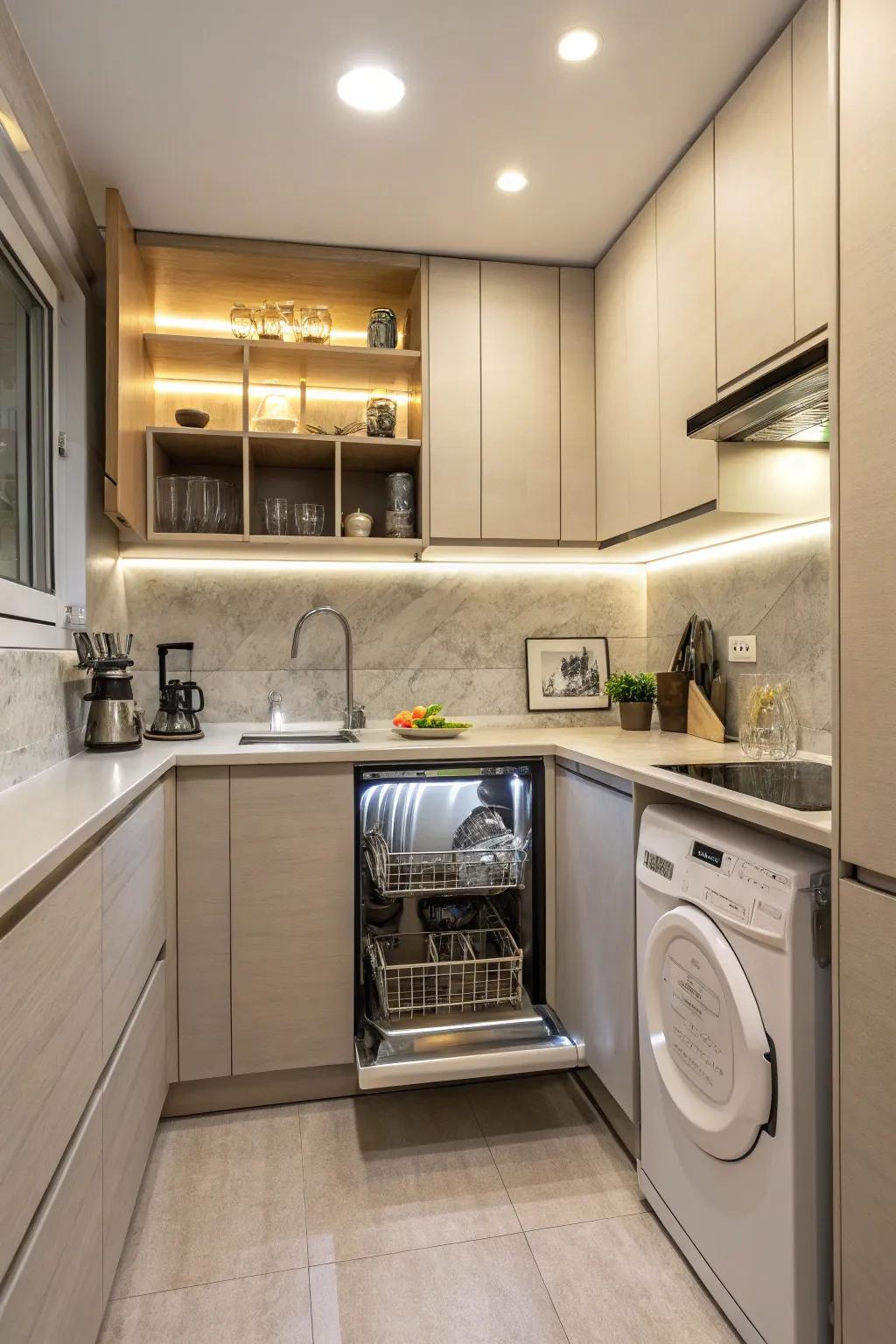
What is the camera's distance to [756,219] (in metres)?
1.69

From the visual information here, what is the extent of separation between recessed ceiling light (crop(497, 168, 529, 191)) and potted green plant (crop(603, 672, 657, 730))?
1507 mm

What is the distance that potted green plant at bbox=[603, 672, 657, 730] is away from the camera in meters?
2.63

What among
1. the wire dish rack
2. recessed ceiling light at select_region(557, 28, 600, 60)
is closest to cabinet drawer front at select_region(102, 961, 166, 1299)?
the wire dish rack

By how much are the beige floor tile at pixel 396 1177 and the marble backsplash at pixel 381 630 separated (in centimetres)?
124

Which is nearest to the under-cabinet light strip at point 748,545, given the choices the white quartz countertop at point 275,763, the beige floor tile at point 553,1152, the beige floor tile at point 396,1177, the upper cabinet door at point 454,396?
the white quartz countertop at point 275,763

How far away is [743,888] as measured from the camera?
1.29 meters

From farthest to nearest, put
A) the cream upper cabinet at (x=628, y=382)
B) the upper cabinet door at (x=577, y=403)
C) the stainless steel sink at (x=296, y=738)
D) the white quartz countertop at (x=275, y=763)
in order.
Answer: the upper cabinet door at (x=577, y=403), the stainless steel sink at (x=296, y=738), the cream upper cabinet at (x=628, y=382), the white quartz countertop at (x=275, y=763)

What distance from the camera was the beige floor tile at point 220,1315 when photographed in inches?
53.4

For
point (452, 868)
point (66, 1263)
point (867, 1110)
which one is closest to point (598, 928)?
point (452, 868)

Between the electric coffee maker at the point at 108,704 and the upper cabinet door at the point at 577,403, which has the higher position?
the upper cabinet door at the point at 577,403

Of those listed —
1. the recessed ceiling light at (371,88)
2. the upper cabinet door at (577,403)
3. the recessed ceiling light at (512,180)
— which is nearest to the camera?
the recessed ceiling light at (371,88)

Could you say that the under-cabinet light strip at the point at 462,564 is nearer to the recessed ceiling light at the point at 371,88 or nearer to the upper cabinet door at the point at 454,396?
the upper cabinet door at the point at 454,396

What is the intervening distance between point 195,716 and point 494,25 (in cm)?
198

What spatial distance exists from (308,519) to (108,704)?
2.72 ft
